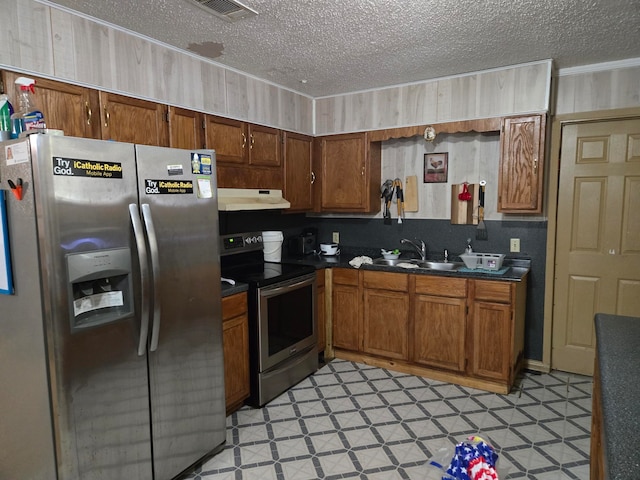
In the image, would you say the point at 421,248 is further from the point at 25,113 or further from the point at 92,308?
the point at 25,113

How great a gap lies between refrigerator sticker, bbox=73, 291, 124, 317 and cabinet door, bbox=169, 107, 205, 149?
121 cm

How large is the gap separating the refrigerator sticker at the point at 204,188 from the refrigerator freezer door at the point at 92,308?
368 millimetres

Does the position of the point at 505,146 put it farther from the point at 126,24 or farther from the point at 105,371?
the point at 105,371

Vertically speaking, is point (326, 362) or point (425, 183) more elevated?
point (425, 183)

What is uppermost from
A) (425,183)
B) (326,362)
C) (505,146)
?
(505,146)

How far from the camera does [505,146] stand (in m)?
3.23

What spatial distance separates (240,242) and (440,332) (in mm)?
1777

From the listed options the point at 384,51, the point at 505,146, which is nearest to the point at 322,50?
the point at 384,51

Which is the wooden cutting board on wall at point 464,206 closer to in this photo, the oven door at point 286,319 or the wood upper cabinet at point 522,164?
the wood upper cabinet at point 522,164

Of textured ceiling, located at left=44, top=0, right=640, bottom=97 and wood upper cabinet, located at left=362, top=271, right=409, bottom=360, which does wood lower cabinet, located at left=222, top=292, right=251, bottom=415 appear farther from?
textured ceiling, located at left=44, top=0, right=640, bottom=97

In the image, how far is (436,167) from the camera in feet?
12.4

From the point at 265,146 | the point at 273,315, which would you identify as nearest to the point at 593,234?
the point at 273,315

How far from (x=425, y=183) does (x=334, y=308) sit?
→ 143 cm

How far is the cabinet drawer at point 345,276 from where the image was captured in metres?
3.63
